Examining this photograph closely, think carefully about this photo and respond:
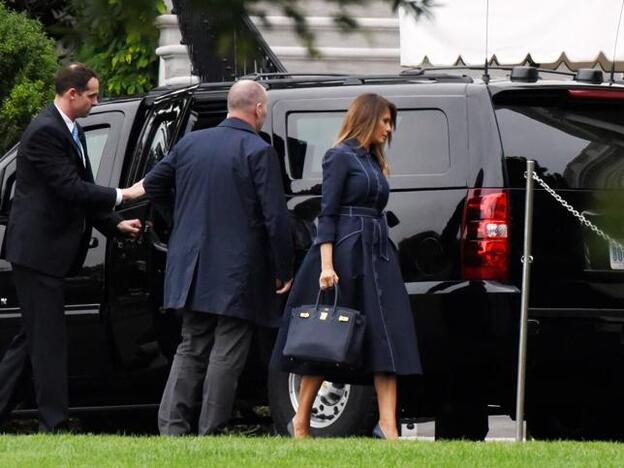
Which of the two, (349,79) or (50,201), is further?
(349,79)

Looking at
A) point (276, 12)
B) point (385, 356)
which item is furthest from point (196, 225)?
point (276, 12)

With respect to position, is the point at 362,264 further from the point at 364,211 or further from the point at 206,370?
the point at 206,370

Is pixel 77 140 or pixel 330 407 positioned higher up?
pixel 77 140

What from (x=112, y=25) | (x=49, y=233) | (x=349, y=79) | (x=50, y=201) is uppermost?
(x=112, y=25)

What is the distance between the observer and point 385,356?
25.9ft

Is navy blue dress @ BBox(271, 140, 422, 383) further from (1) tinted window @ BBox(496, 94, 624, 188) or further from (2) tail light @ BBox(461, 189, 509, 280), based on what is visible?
(1) tinted window @ BBox(496, 94, 624, 188)

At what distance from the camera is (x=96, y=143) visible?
9.65 meters

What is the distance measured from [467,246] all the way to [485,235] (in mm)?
95

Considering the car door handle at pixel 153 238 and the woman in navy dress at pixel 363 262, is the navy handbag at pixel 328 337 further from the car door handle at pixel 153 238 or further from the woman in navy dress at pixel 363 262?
the car door handle at pixel 153 238

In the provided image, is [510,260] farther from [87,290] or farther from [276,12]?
[276,12]

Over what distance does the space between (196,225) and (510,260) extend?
1.44 metres

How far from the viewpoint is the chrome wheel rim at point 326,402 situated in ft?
27.6

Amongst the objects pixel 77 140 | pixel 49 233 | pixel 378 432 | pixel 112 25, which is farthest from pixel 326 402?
pixel 112 25

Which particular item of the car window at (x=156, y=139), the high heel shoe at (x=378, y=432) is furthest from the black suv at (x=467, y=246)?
the car window at (x=156, y=139)
